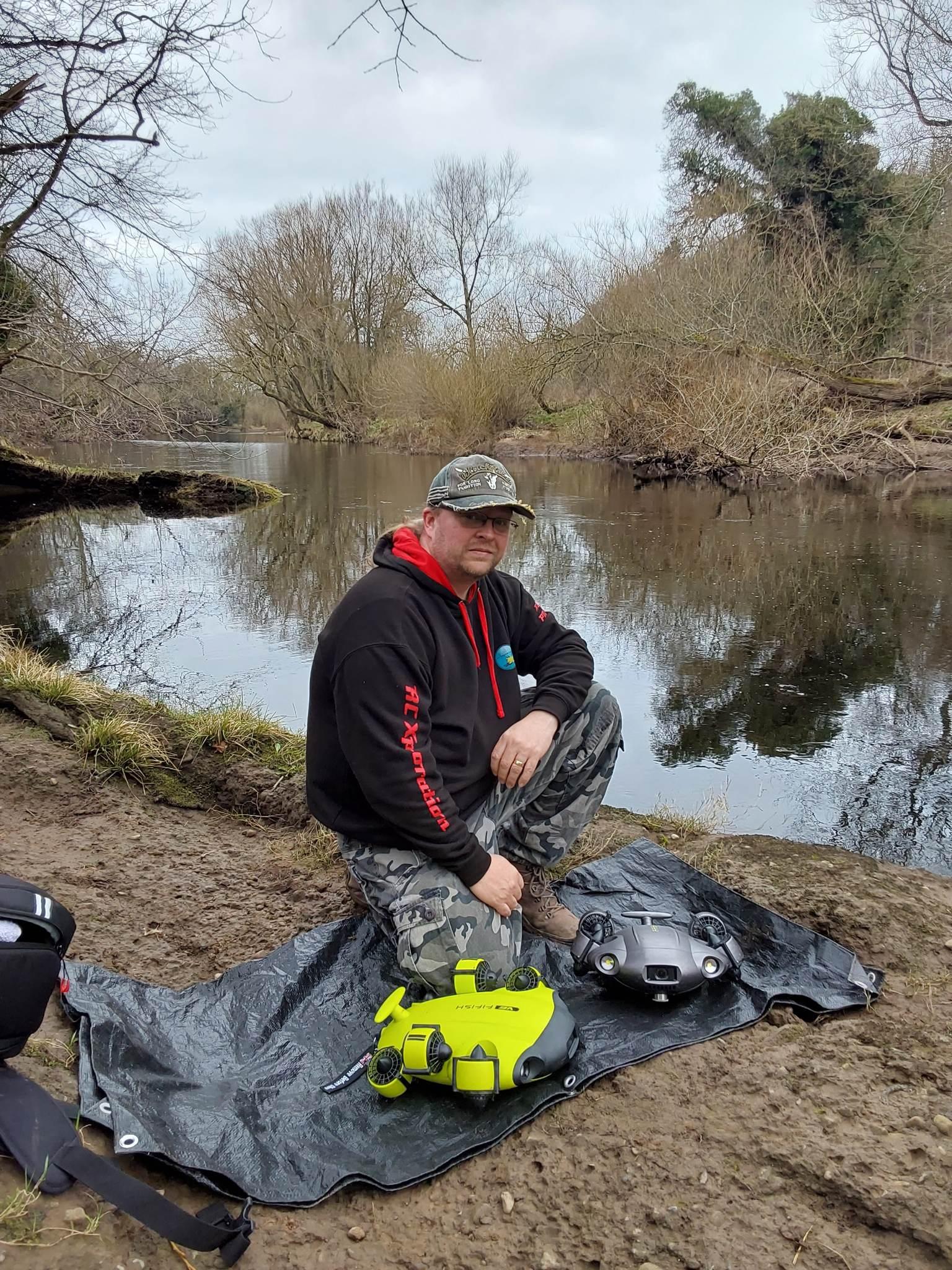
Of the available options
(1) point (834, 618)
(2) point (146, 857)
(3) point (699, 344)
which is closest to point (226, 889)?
(2) point (146, 857)

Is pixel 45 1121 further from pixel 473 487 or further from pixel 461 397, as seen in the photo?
pixel 461 397

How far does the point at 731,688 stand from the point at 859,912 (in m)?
2.87

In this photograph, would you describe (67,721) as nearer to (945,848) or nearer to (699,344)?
(945,848)

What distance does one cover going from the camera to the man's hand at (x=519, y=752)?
7.73 ft

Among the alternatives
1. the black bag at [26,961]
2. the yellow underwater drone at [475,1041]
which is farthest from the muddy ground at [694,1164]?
the black bag at [26,961]

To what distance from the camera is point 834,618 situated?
6.72 metres

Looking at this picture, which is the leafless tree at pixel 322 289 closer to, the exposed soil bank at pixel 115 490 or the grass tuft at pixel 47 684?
the exposed soil bank at pixel 115 490

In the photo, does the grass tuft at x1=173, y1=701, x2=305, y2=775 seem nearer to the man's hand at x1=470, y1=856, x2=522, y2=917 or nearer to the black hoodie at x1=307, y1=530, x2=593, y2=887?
the black hoodie at x1=307, y1=530, x2=593, y2=887

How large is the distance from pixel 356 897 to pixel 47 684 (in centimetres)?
249

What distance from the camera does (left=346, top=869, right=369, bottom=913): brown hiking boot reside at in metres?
2.70

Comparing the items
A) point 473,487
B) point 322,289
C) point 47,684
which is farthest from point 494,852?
point 322,289

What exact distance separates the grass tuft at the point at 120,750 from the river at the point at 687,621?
109 cm

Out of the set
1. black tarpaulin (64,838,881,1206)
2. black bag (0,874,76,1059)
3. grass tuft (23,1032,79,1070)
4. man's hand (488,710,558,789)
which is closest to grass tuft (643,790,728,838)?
black tarpaulin (64,838,881,1206)

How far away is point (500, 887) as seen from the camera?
212 cm
